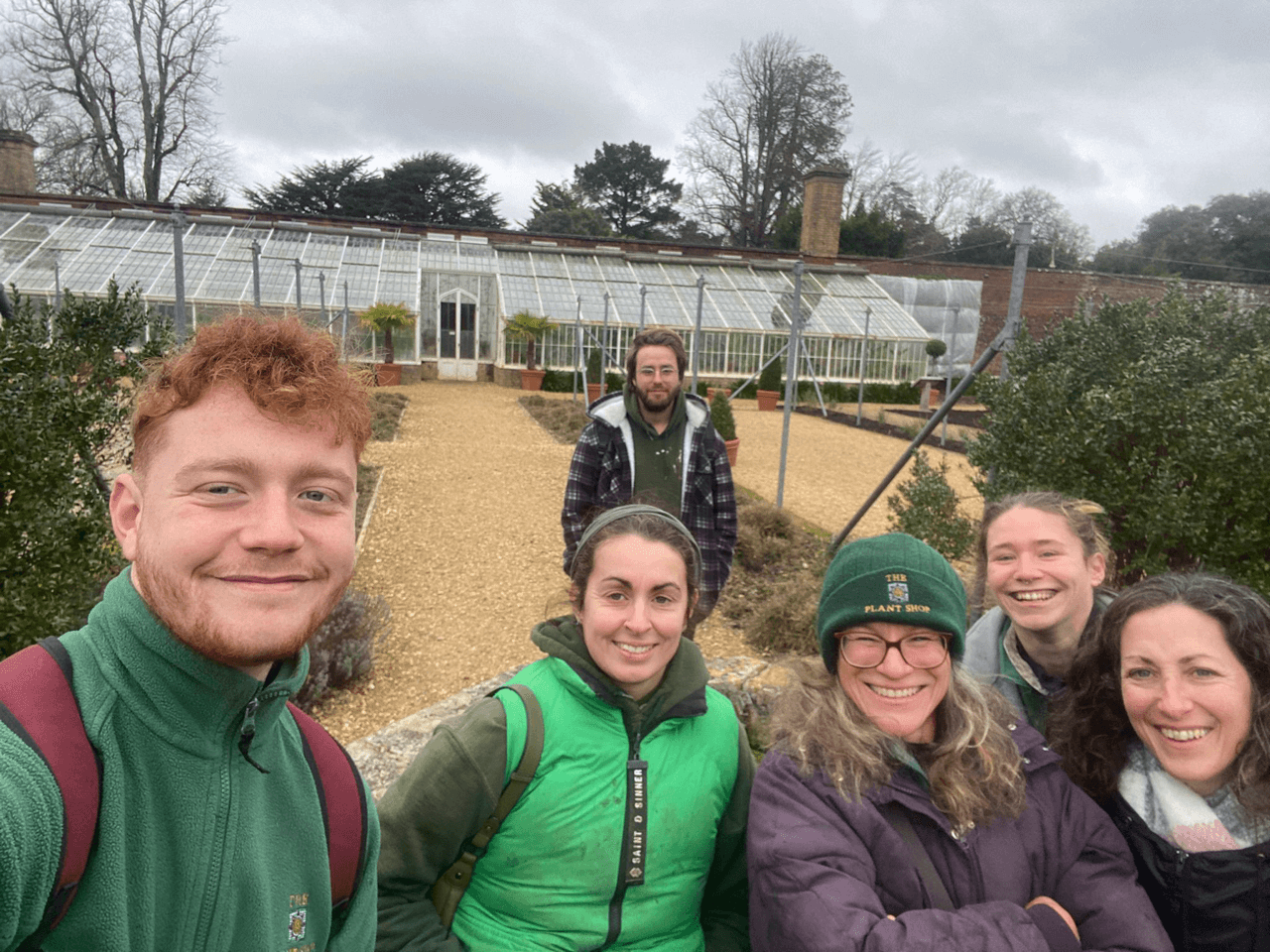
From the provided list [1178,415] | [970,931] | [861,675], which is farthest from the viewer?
[1178,415]

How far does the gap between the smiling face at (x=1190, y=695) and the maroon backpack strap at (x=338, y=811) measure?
5.15 feet

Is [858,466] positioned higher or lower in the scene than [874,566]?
lower

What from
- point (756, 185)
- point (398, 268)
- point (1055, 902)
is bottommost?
point (1055, 902)

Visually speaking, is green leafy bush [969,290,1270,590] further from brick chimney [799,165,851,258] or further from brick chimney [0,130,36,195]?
brick chimney [0,130,36,195]

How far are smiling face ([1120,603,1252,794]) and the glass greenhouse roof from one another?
769 inches

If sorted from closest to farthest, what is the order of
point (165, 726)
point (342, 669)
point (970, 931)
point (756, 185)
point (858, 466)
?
point (165, 726) < point (970, 931) < point (342, 669) < point (858, 466) < point (756, 185)

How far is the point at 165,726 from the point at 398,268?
24587mm

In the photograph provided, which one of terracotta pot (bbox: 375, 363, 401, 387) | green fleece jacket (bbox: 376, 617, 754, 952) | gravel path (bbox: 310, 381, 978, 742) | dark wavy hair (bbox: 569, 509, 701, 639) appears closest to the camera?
green fleece jacket (bbox: 376, 617, 754, 952)

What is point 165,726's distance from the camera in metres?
0.96

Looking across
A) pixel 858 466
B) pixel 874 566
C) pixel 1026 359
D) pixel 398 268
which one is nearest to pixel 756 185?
pixel 398 268

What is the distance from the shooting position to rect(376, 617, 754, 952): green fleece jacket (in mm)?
1635

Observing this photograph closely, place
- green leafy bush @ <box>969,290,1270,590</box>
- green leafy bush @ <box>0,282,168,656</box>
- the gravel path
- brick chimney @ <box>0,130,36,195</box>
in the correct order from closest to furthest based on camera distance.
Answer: green leafy bush @ <box>0,282,168,656</box>
green leafy bush @ <box>969,290,1270,590</box>
the gravel path
brick chimney @ <box>0,130,36,195</box>

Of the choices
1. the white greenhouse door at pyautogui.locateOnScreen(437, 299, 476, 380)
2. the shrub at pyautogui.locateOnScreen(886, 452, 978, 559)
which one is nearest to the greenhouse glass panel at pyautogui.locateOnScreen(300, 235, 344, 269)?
the white greenhouse door at pyautogui.locateOnScreen(437, 299, 476, 380)

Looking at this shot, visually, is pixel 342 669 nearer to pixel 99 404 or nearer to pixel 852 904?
pixel 99 404
